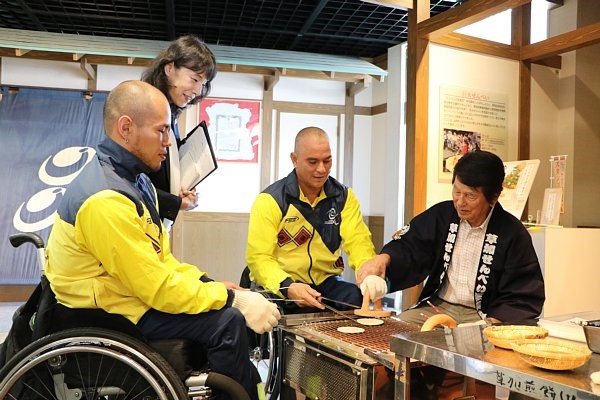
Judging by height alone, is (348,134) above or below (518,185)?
above

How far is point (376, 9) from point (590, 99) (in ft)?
8.30

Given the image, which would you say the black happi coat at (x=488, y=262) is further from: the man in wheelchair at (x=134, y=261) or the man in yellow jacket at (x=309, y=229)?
the man in wheelchair at (x=134, y=261)

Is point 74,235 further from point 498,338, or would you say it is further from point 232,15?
point 232,15

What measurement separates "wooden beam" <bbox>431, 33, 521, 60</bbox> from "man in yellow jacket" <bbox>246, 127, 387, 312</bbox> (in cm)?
148

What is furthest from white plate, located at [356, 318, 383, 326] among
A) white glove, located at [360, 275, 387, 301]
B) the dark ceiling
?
the dark ceiling

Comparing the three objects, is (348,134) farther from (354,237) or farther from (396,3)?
(354,237)

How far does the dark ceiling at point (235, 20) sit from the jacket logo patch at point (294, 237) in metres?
3.62

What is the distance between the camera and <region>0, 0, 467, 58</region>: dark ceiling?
575cm

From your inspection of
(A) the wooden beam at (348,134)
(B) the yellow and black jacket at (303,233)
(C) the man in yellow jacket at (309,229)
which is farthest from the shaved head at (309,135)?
(A) the wooden beam at (348,134)

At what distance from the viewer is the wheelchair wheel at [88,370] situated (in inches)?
63.0

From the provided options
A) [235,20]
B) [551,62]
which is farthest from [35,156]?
[551,62]

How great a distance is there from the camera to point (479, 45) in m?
3.71

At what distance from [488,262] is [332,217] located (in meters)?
0.81

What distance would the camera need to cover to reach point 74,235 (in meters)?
1.64
